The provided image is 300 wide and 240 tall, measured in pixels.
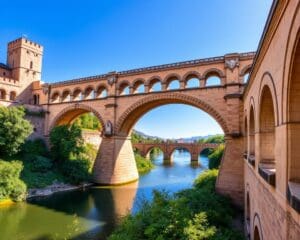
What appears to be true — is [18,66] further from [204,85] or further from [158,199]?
[158,199]

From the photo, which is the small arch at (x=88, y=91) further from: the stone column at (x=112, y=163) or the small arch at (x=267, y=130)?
the small arch at (x=267, y=130)

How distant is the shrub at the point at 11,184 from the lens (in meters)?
17.4

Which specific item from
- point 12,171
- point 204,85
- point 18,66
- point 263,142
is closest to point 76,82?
point 18,66

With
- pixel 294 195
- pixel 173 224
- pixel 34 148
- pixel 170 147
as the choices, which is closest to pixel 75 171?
pixel 34 148

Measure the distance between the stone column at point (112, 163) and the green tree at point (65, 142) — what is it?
2.64 metres

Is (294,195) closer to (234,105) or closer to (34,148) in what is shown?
(234,105)

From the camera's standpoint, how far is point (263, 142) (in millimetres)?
7566

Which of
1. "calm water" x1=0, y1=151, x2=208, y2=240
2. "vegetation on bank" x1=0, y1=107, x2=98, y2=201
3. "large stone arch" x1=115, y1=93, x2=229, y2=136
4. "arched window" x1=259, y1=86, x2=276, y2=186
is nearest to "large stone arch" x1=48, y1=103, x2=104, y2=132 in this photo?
"vegetation on bank" x1=0, y1=107, x2=98, y2=201

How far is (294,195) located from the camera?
350 cm

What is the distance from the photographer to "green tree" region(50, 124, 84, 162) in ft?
81.0

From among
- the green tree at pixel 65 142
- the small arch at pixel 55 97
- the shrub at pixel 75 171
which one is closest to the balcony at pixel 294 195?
the shrub at pixel 75 171

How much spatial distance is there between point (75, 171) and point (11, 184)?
6819 millimetres

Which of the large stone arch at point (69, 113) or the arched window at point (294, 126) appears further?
the large stone arch at point (69, 113)

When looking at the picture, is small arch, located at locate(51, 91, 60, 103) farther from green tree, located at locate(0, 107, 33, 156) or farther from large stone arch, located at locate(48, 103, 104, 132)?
green tree, located at locate(0, 107, 33, 156)
